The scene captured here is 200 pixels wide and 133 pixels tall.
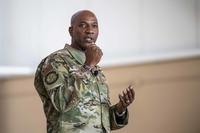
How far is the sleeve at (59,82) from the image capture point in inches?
46.0

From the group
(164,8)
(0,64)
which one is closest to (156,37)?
(164,8)

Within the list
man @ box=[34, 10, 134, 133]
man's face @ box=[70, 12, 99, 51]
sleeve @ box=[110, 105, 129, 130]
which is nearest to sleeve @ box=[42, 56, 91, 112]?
man @ box=[34, 10, 134, 133]

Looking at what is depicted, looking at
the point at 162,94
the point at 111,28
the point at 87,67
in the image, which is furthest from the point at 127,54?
the point at 87,67

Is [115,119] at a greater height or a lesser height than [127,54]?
lesser

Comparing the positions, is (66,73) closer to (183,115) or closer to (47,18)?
(47,18)

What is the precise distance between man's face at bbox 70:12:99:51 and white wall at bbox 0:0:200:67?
0.73m

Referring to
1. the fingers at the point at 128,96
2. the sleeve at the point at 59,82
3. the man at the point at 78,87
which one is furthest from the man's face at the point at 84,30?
the fingers at the point at 128,96

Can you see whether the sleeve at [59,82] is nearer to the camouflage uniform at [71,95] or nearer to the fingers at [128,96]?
the camouflage uniform at [71,95]

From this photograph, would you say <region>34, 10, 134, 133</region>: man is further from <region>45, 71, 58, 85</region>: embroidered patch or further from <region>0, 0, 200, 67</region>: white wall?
<region>0, 0, 200, 67</region>: white wall

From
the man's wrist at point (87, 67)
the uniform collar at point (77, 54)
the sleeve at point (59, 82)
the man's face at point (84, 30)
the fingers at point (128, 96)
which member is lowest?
the fingers at point (128, 96)

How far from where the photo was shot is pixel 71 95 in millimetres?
1172

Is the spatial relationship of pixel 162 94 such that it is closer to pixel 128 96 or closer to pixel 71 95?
pixel 128 96

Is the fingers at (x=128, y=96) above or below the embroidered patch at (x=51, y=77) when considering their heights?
below

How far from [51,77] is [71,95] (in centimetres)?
9
